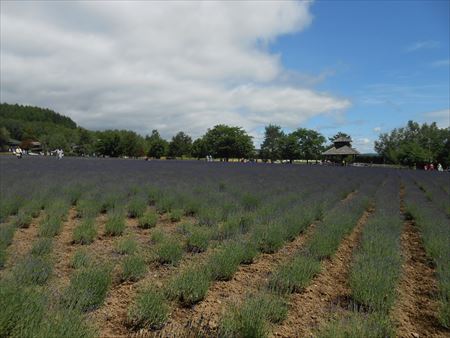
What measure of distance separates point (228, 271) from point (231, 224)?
2.83 m

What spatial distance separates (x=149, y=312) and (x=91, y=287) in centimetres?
72

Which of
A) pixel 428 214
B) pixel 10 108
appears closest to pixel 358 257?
pixel 428 214

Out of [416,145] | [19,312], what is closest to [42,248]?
[19,312]

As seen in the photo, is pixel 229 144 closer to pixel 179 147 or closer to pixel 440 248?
pixel 179 147

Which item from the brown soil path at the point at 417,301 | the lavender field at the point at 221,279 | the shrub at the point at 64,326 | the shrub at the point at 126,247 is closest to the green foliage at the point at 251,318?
the lavender field at the point at 221,279

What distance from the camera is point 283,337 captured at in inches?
136

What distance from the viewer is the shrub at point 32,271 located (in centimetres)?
391

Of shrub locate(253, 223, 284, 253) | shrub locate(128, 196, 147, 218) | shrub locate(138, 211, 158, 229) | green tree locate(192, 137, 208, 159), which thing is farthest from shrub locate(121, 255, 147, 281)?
green tree locate(192, 137, 208, 159)

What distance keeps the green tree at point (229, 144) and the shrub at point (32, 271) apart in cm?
8852

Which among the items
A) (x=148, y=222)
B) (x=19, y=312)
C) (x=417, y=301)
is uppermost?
(x=19, y=312)

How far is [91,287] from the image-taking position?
3816mm

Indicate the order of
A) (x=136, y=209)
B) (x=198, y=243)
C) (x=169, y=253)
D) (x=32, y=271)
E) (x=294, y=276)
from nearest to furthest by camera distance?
(x=32, y=271), (x=294, y=276), (x=169, y=253), (x=198, y=243), (x=136, y=209)

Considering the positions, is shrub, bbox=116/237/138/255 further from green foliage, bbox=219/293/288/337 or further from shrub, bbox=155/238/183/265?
green foliage, bbox=219/293/288/337

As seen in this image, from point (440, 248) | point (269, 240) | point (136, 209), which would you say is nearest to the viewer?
point (440, 248)
